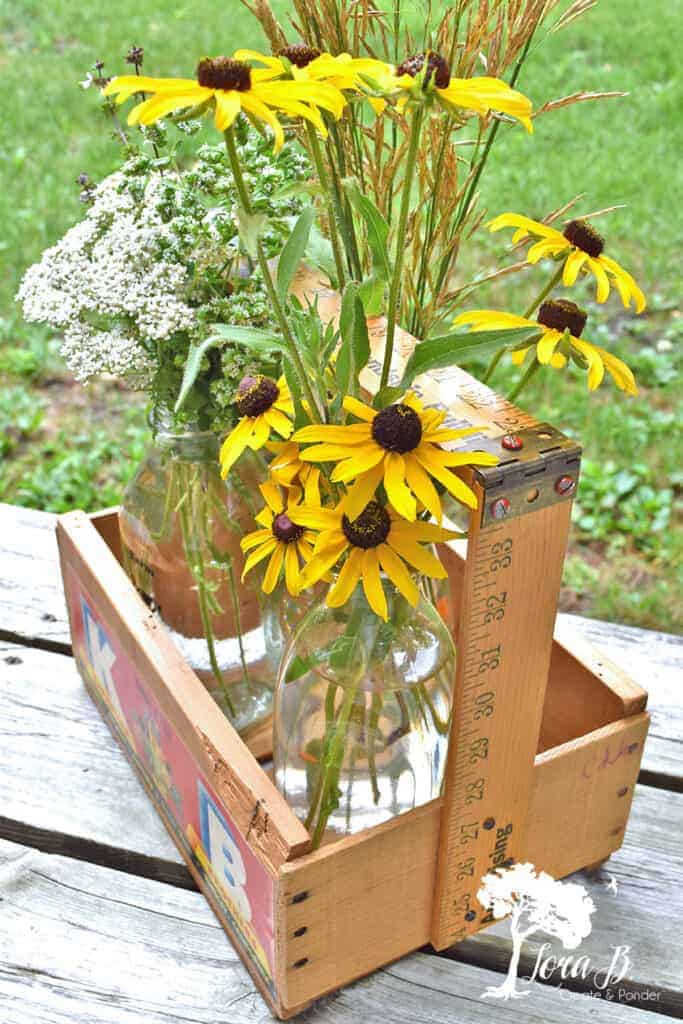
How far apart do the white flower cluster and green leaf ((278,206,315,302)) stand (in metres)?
0.15

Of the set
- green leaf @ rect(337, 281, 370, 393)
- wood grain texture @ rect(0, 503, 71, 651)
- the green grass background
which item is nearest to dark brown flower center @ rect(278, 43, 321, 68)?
green leaf @ rect(337, 281, 370, 393)

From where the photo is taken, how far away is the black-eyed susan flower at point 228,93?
0.56 m

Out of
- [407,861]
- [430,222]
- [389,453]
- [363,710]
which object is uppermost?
[430,222]

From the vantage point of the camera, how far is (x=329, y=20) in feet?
2.23

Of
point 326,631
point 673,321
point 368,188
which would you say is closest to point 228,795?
point 326,631

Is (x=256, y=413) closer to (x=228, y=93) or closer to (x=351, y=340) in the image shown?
(x=351, y=340)

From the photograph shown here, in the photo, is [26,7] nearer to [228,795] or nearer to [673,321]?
[673,321]

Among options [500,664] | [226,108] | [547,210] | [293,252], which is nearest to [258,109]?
[226,108]

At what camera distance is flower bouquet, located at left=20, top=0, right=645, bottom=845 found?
24.7 inches

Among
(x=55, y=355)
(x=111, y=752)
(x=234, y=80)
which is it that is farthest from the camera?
(x=55, y=355)

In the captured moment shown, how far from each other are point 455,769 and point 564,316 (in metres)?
0.31

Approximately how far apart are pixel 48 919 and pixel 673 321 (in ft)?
5.84

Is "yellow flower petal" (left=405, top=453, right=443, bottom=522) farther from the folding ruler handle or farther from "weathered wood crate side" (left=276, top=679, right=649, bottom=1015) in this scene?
"weathered wood crate side" (left=276, top=679, right=649, bottom=1015)

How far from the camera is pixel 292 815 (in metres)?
0.77
